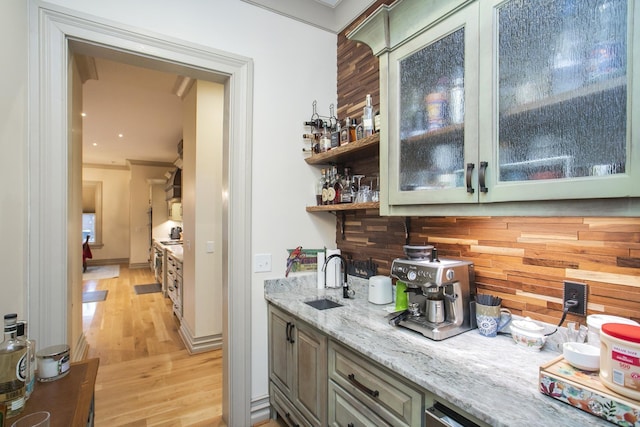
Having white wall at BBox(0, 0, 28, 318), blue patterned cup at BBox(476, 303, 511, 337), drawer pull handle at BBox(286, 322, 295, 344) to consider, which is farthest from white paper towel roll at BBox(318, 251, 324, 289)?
white wall at BBox(0, 0, 28, 318)

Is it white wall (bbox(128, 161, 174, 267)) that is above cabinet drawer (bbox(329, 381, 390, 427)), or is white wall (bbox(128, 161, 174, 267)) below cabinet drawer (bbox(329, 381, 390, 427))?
above

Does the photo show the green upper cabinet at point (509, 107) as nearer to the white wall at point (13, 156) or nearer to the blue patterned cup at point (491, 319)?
the blue patterned cup at point (491, 319)

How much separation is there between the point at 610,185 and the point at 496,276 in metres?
0.72

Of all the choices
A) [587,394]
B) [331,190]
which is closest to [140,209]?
[331,190]

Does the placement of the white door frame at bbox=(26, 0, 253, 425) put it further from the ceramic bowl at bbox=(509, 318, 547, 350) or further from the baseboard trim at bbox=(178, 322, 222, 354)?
the ceramic bowl at bbox=(509, 318, 547, 350)

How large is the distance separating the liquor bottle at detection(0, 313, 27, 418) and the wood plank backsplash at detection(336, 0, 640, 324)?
173 cm

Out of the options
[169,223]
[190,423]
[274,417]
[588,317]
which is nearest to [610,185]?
[588,317]

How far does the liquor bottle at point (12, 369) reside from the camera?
0.89 metres

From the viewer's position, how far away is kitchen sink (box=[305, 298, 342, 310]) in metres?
1.97

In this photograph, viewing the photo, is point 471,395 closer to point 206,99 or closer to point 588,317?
point 588,317

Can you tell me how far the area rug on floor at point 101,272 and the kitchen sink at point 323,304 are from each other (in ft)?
22.8

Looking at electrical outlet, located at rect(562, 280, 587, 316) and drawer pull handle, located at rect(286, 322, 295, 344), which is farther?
drawer pull handle, located at rect(286, 322, 295, 344)

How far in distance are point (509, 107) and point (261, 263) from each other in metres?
1.64

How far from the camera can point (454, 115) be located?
1.30 metres
